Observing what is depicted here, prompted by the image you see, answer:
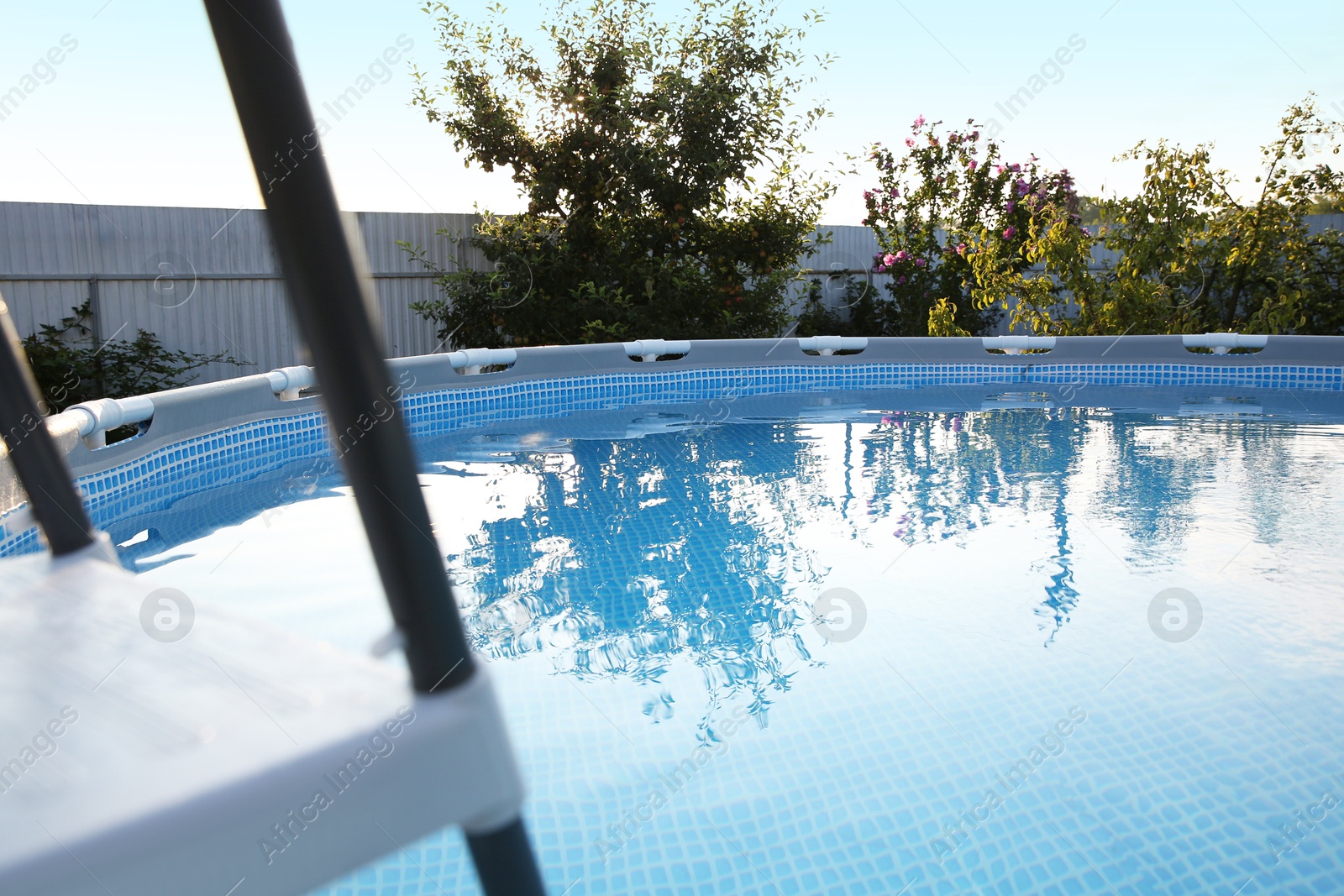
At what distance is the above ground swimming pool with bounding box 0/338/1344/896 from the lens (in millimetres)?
1931

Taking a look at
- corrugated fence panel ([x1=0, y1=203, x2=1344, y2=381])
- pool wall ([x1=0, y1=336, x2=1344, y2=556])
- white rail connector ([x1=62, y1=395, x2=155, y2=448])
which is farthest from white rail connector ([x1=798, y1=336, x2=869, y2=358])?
white rail connector ([x1=62, y1=395, x2=155, y2=448])

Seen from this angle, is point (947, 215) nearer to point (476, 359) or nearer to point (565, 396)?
point (565, 396)

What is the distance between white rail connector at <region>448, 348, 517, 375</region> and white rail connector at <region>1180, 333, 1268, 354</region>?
566 centimetres

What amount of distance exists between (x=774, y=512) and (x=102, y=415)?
9.53ft

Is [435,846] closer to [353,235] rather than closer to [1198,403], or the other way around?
[353,235]

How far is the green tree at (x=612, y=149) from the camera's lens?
8867 millimetres

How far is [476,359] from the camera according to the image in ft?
22.1

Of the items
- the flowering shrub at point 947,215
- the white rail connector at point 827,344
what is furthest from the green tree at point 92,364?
the flowering shrub at point 947,215

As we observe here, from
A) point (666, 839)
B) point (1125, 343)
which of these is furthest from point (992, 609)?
point (1125, 343)

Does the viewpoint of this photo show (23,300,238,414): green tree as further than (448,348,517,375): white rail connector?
No

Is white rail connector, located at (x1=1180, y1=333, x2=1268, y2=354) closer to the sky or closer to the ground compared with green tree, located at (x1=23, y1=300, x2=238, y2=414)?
closer to the ground

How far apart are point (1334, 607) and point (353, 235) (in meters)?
3.53

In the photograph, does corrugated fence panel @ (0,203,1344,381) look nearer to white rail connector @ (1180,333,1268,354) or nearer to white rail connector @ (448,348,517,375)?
white rail connector @ (448,348,517,375)

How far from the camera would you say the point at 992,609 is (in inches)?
122
